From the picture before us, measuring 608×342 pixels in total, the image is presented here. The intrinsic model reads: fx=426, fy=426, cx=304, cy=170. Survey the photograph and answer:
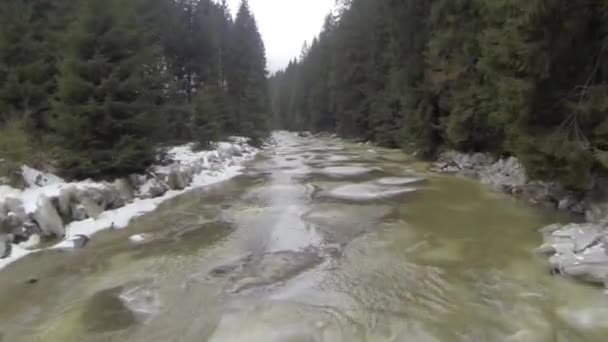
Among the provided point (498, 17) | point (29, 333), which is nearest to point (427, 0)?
point (498, 17)

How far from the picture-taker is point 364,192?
39.3ft

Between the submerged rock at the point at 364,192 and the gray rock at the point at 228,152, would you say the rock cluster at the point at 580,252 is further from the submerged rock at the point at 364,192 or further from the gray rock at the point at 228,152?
the gray rock at the point at 228,152

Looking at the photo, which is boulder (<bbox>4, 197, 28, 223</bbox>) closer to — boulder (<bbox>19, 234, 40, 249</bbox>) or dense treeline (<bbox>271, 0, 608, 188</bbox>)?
boulder (<bbox>19, 234, 40, 249</bbox>)

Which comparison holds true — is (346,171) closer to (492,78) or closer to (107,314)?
(492,78)

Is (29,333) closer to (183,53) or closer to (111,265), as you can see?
(111,265)

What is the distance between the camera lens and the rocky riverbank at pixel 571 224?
540 cm

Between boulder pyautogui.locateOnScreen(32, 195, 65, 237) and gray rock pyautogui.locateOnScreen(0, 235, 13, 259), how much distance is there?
2.19ft

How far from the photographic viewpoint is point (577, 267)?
541cm

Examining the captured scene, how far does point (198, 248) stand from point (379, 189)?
6.58 meters

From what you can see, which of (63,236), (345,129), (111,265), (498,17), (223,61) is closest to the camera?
(111,265)

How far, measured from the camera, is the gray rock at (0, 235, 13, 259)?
6.61 meters

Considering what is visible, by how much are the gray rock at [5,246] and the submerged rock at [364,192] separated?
716 cm

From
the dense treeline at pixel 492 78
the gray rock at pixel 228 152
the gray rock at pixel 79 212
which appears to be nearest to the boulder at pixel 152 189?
the gray rock at pixel 79 212

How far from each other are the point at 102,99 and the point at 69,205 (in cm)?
365
